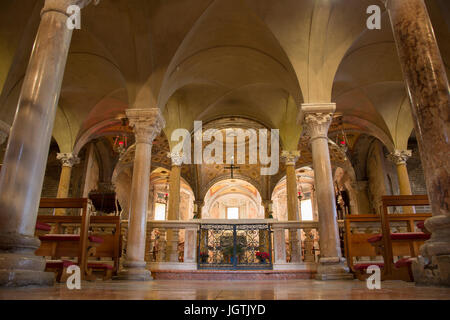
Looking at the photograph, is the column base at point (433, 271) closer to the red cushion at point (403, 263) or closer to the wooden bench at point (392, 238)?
the red cushion at point (403, 263)

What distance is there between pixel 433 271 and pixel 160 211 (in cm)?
2023

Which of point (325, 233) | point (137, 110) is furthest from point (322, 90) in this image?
point (137, 110)

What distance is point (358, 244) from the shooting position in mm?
5738

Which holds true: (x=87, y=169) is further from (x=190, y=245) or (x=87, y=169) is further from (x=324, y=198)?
(x=324, y=198)

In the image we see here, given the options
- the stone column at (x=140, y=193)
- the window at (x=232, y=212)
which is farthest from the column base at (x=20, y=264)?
the window at (x=232, y=212)

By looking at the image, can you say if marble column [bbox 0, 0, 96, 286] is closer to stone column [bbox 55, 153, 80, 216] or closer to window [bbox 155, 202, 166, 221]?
stone column [bbox 55, 153, 80, 216]

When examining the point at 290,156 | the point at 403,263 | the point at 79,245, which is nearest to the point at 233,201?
the point at 290,156

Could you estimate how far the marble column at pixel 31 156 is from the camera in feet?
9.06

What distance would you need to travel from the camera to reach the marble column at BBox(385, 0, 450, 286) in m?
2.74

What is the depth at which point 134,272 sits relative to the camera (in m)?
5.86

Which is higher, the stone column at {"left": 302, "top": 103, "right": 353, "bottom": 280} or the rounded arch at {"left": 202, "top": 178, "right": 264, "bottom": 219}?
the rounded arch at {"left": 202, "top": 178, "right": 264, "bottom": 219}

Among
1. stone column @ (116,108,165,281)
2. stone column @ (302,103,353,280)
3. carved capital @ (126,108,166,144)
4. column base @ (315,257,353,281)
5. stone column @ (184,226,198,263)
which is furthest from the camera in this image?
carved capital @ (126,108,166,144)

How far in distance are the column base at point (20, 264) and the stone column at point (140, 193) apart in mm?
3051

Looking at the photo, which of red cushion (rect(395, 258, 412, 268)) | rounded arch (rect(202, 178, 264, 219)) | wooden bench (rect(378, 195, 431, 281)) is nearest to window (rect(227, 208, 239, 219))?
rounded arch (rect(202, 178, 264, 219))
